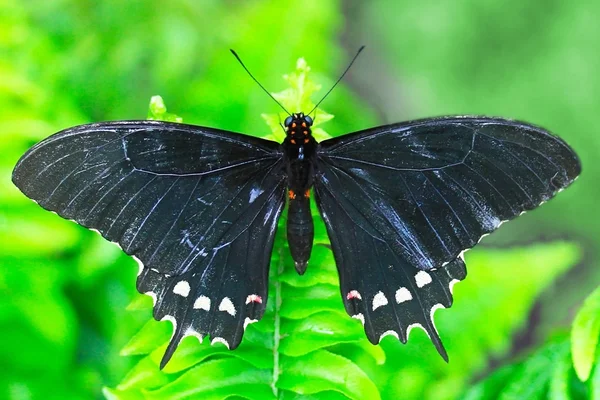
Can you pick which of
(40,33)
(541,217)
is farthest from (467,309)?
(541,217)

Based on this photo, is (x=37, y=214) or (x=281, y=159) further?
(x=37, y=214)

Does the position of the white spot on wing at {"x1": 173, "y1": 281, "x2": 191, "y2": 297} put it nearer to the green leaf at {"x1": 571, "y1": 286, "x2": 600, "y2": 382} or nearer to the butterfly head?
the butterfly head

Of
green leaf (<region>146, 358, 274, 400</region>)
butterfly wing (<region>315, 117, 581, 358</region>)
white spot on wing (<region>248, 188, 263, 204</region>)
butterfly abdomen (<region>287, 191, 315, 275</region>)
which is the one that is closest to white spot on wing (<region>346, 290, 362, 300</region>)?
butterfly wing (<region>315, 117, 581, 358</region>)

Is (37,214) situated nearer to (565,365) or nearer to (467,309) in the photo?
(467,309)

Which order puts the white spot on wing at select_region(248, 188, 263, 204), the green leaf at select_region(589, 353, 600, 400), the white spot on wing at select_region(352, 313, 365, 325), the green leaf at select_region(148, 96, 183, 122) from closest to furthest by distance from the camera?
the green leaf at select_region(589, 353, 600, 400), the white spot on wing at select_region(352, 313, 365, 325), the green leaf at select_region(148, 96, 183, 122), the white spot on wing at select_region(248, 188, 263, 204)

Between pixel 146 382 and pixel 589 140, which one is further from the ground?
pixel 589 140

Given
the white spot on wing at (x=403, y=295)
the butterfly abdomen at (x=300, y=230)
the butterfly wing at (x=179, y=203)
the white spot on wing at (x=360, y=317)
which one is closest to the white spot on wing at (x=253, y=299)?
the butterfly wing at (x=179, y=203)

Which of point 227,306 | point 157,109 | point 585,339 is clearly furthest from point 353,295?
point 157,109

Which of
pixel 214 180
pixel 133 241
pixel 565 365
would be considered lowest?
pixel 565 365
